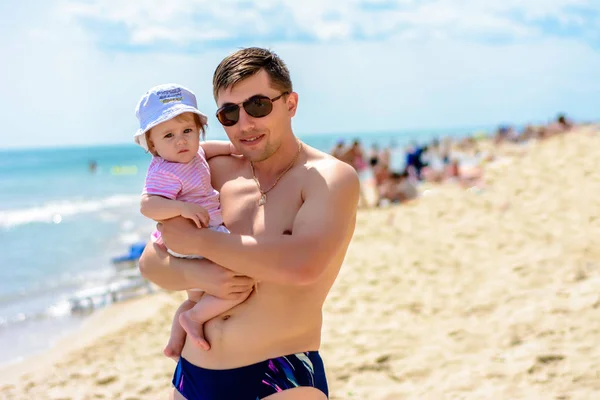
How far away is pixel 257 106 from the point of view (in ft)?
7.28

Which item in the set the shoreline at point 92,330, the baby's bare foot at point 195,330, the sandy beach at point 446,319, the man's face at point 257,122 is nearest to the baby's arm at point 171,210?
the man's face at point 257,122

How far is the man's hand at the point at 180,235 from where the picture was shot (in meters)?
2.16

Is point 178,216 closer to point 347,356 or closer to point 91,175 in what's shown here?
point 347,356

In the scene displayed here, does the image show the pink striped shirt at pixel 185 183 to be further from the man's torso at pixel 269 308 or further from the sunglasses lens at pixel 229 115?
the sunglasses lens at pixel 229 115

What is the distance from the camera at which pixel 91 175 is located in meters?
48.3

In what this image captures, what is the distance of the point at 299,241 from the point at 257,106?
1.81ft

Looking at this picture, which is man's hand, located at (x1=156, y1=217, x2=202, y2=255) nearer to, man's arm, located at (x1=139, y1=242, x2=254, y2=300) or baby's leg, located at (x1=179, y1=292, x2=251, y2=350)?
man's arm, located at (x1=139, y1=242, x2=254, y2=300)

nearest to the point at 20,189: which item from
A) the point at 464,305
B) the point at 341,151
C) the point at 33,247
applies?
the point at 33,247

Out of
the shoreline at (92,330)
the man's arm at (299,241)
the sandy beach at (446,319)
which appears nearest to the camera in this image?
the man's arm at (299,241)

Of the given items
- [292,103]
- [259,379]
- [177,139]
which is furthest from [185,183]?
[259,379]

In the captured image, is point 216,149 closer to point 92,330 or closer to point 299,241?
point 299,241

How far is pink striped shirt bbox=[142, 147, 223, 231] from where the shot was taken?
2314mm

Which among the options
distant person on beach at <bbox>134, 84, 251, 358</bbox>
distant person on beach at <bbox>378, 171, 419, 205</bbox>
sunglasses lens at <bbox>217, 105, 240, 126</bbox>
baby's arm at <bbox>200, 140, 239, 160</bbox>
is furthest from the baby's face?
distant person on beach at <bbox>378, 171, 419, 205</bbox>

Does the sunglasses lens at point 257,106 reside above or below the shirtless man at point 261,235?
above
